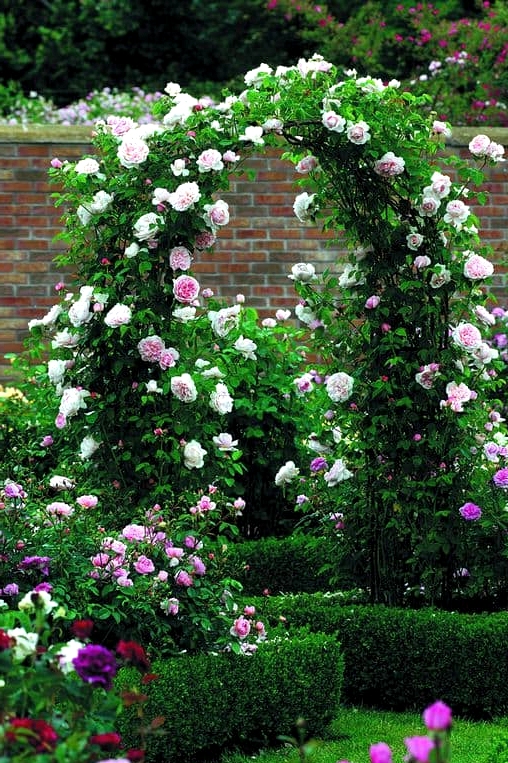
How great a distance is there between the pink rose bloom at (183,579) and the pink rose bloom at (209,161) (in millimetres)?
1539

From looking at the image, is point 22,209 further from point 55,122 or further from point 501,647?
point 501,647

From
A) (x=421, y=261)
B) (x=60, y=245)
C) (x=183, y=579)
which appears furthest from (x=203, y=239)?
(x=60, y=245)

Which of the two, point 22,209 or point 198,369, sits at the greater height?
point 22,209

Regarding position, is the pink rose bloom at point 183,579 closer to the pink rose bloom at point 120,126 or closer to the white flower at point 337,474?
the white flower at point 337,474

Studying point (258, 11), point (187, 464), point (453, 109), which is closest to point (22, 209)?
point (453, 109)

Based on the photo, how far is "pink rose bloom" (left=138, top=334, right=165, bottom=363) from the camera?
493 centimetres

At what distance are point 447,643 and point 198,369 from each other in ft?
4.76

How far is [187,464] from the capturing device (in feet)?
16.0

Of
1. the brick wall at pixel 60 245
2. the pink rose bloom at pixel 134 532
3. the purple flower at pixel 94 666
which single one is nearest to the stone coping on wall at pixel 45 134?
the brick wall at pixel 60 245

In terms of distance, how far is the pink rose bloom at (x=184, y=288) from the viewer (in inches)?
193

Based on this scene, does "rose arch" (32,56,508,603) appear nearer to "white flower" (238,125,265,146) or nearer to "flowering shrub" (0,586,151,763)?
"white flower" (238,125,265,146)

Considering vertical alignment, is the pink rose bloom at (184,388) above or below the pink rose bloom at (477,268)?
below

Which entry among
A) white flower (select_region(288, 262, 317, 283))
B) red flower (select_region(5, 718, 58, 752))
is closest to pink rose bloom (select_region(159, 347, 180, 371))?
white flower (select_region(288, 262, 317, 283))

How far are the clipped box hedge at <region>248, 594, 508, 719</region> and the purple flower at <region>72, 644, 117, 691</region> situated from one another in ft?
8.01
